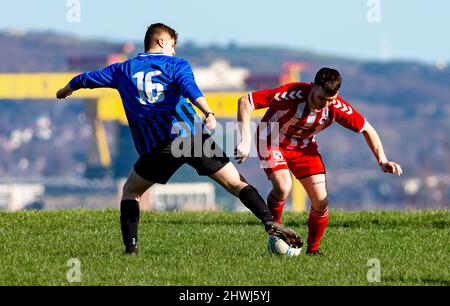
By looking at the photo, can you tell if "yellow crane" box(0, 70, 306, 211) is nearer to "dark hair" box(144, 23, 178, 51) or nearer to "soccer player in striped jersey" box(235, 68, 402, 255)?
"soccer player in striped jersey" box(235, 68, 402, 255)

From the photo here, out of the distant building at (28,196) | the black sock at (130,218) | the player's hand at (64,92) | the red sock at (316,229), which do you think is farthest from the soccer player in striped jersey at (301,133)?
the distant building at (28,196)

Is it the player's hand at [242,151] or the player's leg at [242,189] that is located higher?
the player's hand at [242,151]

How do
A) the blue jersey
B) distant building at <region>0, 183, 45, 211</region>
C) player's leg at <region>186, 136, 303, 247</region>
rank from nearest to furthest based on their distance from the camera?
player's leg at <region>186, 136, 303, 247</region>, the blue jersey, distant building at <region>0, 183, 45, 211</region>

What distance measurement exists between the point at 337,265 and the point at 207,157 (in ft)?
4.76

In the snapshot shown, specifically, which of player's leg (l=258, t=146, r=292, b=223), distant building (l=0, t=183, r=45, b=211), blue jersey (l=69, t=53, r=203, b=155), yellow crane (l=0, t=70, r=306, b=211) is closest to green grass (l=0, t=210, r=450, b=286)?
player's leg (l=258, t=146, r=292, b=223)

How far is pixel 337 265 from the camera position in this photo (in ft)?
35.8

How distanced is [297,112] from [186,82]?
1274 mm

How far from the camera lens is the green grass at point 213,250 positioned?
33.3ft

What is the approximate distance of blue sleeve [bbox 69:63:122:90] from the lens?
11.4 meters

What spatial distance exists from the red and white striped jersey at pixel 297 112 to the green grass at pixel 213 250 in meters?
1.18

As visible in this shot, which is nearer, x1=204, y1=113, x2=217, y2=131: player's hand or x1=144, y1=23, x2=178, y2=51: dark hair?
x1=204, y1=113, x2=217, y2=131: player's hand

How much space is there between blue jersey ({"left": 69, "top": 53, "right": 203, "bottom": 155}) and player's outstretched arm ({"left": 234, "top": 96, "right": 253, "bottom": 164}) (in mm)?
376

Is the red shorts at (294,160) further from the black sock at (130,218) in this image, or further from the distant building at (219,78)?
the distant building at (219,78)

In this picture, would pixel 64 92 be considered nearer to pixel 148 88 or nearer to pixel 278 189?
pixel 148 88
